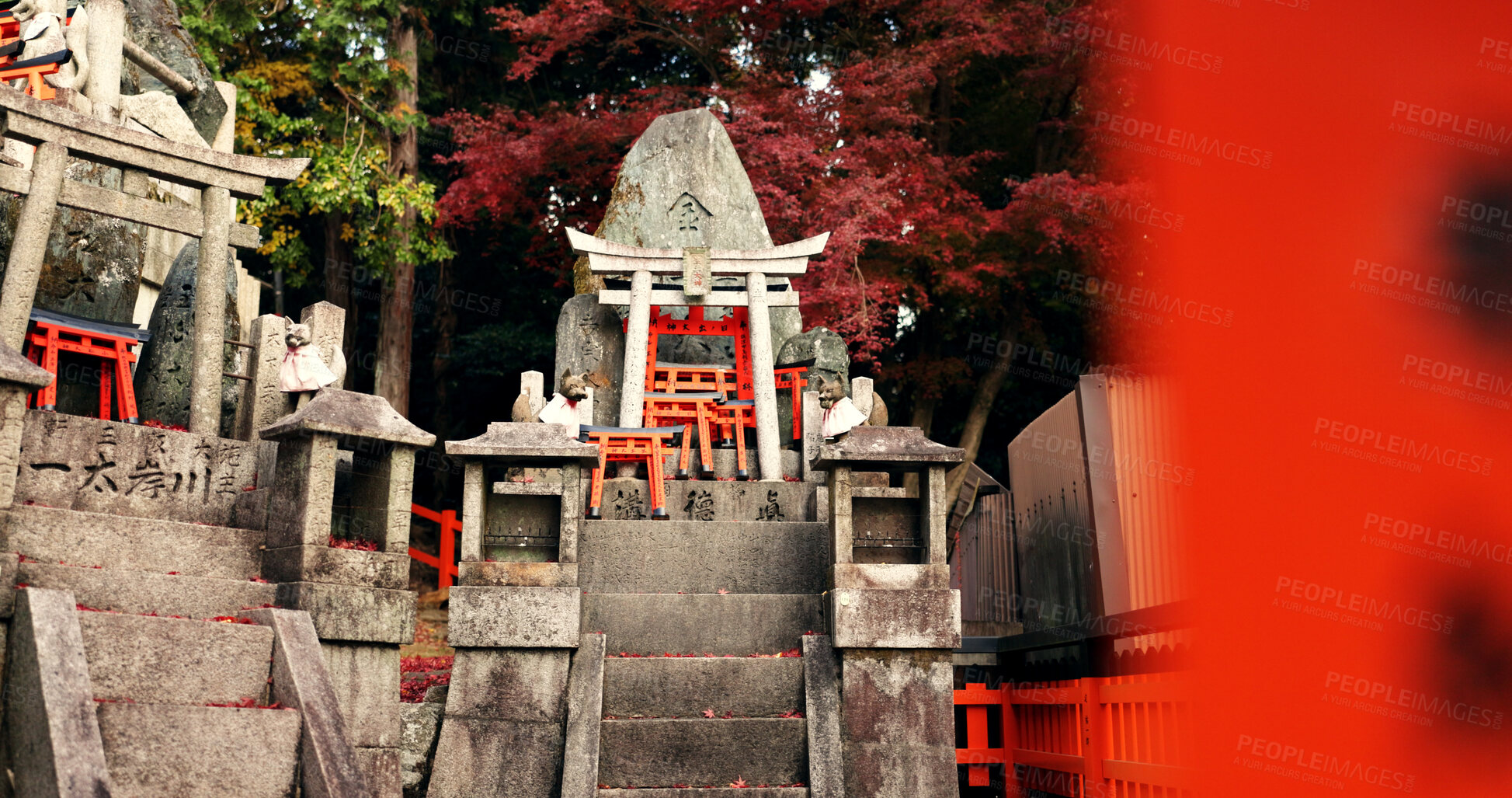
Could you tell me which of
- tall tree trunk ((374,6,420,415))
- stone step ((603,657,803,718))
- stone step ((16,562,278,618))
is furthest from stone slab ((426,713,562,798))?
tall tree trunk ((374,6,420,415))

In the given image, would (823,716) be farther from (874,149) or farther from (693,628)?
(874,149)

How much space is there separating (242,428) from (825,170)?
8748 millimetres

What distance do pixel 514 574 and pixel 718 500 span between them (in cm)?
287

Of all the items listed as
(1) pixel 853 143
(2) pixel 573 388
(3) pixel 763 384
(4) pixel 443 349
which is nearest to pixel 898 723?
(2) pixel 573 388

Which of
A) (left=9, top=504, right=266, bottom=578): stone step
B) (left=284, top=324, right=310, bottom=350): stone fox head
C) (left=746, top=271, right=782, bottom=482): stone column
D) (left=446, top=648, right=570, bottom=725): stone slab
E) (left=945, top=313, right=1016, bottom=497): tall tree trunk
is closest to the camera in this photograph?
(left=9, top=504, right=266, bottom=578): stone step

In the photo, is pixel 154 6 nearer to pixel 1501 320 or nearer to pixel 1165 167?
pixel 1165 167

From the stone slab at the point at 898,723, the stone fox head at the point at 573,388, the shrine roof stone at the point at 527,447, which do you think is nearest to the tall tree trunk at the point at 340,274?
the stone fox head at the point at 573,388

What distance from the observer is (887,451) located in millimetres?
7867

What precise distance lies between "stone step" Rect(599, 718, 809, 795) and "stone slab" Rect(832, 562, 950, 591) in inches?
44.9

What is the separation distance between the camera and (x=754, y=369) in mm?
Answer: 11188

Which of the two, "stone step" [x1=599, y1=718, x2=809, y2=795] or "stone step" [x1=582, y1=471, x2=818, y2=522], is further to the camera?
"stone step" [x1=582, y1=471, x2=818, y2=522]

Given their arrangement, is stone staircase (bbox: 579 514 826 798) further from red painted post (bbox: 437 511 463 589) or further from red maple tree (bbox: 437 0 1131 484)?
red painted post (bbox: 437 511 463 589)

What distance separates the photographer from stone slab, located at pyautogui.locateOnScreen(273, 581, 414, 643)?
6801mm

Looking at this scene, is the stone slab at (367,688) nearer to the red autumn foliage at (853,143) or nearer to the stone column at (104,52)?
the stone column at (104,52)
